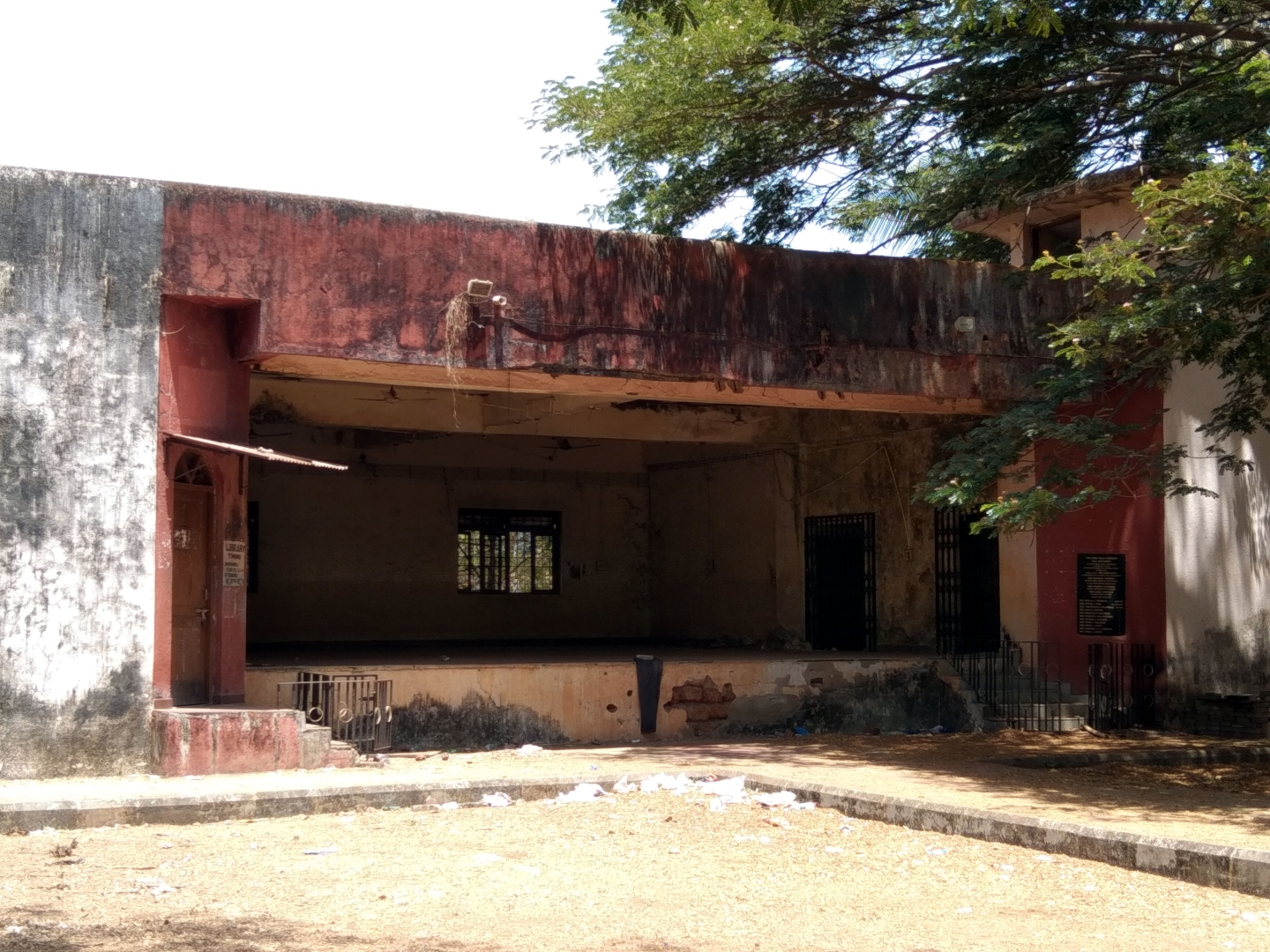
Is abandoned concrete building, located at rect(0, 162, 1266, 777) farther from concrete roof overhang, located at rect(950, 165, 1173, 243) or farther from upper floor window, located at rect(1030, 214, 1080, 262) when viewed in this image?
upper floor window, located at rect(1030, 214, 1080, 262)

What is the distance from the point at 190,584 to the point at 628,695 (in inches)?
170

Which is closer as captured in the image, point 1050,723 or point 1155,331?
point 1155,331

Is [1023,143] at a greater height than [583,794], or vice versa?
[1023,143]

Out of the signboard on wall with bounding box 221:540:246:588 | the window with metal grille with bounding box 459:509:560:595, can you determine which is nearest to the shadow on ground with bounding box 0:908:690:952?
the signboard on wall with bounding box 221:540:246:588

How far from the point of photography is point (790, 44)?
1312cm

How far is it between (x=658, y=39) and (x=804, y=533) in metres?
7.29

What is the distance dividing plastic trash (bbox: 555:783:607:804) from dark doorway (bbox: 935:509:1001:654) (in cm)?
686

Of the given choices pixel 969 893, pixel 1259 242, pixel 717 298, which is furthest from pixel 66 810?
pixel 1259 242

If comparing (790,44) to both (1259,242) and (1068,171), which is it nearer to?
(1068,171)

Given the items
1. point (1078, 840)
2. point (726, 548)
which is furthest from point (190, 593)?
point (726, 548)

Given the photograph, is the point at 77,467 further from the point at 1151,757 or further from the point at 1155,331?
the point at 1151,757

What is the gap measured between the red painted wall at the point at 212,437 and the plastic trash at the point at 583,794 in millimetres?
3181

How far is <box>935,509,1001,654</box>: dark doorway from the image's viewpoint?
15.9m

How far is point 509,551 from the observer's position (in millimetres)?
21312
